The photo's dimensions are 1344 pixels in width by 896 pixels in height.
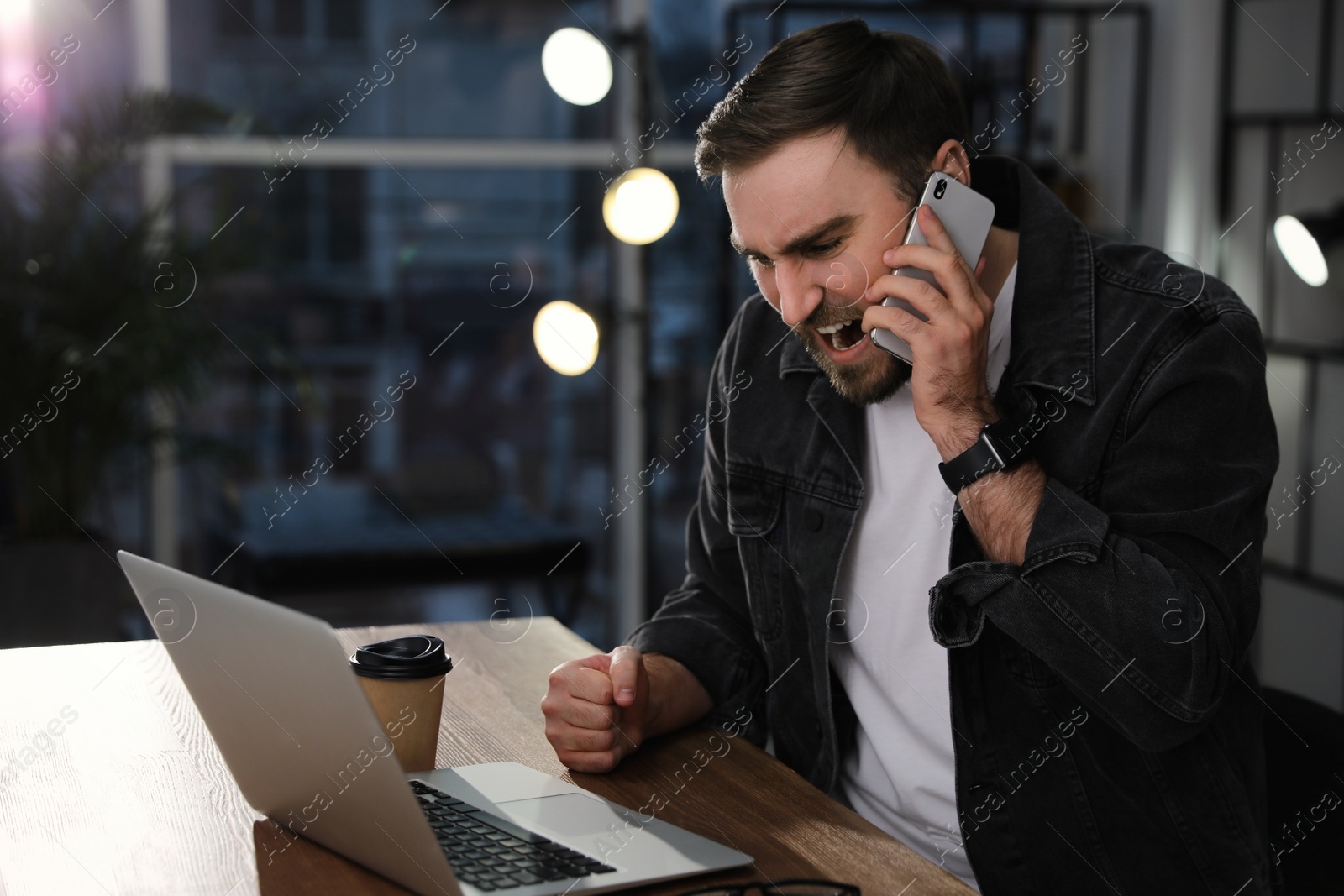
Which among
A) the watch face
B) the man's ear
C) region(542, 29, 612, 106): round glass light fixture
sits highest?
region(542, 29, 612, 106): round glass light fixture

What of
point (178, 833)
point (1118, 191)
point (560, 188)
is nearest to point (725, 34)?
point (560, 188)

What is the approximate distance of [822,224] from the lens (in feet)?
4.47

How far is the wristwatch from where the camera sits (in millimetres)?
1234

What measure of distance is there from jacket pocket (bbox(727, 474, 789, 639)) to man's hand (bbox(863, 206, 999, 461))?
0.32m

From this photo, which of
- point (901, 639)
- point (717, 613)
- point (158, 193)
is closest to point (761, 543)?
point (717, 613)

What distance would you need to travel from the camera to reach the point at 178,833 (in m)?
1.02

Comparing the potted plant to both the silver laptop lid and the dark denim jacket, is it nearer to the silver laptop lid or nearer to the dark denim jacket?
the dark denim jacket

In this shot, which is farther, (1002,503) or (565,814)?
(1002,503)

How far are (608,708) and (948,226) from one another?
607 mm

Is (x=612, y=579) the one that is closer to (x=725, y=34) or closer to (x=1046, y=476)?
(x=725, y=34)

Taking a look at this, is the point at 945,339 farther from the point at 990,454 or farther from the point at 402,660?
the point at 402,660

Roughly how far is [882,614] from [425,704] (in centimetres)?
56

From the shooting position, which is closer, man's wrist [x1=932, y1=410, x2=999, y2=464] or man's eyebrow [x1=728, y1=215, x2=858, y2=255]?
man's wrist [x1=932, y1=410, x2=999, y2=464]

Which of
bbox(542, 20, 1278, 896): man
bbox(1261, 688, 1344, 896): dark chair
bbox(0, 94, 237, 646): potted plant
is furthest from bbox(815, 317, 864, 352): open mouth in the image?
bbox(0, 94, 237, 646): potted plant
